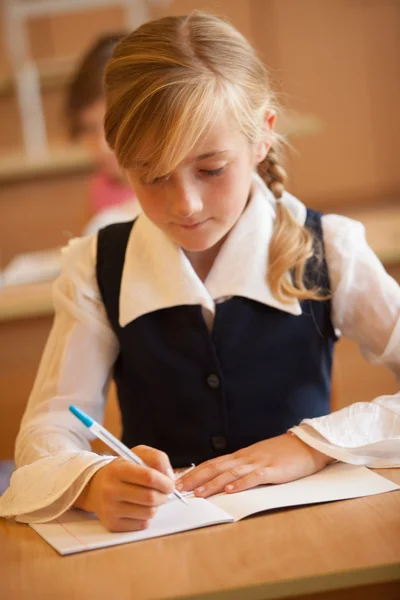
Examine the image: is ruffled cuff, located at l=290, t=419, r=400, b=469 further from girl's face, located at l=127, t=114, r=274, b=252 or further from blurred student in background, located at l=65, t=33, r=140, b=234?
blurred student in background, located at l=65, t=33, r=140, b=234

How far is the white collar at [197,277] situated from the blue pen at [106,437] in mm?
364

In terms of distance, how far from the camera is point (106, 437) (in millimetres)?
922

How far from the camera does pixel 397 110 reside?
4012mm

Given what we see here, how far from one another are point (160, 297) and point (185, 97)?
298 millimetres

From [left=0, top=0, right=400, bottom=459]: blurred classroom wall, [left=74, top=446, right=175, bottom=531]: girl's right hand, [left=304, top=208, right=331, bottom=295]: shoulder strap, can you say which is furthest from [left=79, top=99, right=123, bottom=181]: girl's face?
[left=74, top=446, right=175, bottom=531]: girl's right hand

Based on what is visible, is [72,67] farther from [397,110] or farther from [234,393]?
[234,393]

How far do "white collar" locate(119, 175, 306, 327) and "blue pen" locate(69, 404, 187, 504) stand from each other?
36 cm

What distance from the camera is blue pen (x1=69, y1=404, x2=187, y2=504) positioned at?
0.91 m

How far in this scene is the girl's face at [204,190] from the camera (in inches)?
44.2

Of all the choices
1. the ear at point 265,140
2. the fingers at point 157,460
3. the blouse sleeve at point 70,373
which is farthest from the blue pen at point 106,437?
the ear at point 265,140

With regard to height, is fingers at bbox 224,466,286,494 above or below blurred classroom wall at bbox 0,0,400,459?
above

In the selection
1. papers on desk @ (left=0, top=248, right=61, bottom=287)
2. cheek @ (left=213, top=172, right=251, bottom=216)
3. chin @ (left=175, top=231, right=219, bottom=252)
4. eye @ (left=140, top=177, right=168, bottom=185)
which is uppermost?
eye @ (left=140, top=177, right=168, bottom=185)

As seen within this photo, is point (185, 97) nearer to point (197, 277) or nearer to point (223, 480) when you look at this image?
point (197, 277)

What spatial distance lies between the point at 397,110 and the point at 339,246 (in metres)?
2.90
